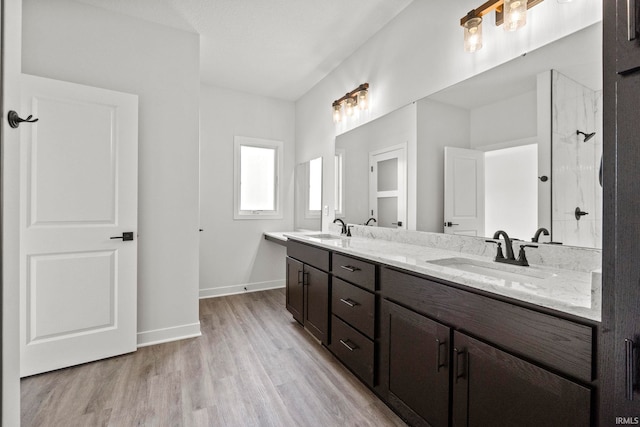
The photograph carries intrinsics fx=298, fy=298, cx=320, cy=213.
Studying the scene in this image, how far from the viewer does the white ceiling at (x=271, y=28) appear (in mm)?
2354

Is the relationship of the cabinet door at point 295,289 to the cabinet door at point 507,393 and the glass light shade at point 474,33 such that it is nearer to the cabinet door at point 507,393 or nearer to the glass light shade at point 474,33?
the cabinet door at point 507,393

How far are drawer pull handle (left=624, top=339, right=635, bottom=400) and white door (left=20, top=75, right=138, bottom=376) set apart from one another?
8.97 ft

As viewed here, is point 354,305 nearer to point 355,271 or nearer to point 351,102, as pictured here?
point 355,271

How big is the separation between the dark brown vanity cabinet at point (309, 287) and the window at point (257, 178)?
4.51 feet

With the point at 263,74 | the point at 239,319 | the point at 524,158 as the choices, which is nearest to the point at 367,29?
the point at 263,74

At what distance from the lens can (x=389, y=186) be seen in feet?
8.04

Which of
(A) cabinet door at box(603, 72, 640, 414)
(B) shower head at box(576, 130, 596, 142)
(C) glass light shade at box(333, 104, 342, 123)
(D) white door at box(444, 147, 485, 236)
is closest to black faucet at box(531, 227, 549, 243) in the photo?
(D) white door at box(444, 147, 485, 236)

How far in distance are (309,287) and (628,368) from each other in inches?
82.4

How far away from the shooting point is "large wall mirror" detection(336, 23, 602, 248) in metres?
1.32

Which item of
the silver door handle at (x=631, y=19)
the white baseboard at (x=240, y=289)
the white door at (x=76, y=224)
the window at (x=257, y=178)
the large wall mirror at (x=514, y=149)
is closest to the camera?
the silver door handle at (x=631, y=19)

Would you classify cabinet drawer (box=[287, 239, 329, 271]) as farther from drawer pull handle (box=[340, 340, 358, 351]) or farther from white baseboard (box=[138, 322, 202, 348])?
white baseboard (box=[138, 322, 202, 348])

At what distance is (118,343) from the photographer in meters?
2.31

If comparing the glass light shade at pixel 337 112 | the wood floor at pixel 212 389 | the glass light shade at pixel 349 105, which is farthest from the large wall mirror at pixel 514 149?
the wood floor at pixel 212 389

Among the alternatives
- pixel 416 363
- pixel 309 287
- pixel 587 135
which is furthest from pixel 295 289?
pixel 587 135
